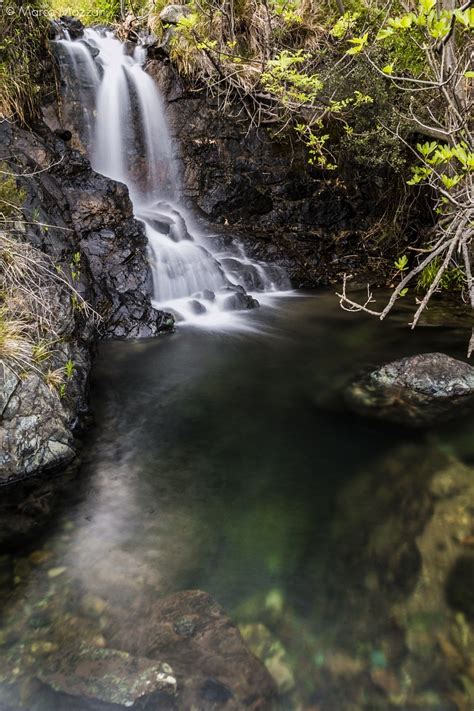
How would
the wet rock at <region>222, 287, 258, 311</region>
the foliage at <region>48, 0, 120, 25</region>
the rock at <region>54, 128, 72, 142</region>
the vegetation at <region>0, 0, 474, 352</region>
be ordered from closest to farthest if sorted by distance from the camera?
the vegetation at <region>0, 0, 474, 352</region>, the wet rock at <region>222, 287, 258, 311</region>, the rock at <region>54, 128, 72, 142</region>, the foliage at <region>48, 0, 120, 25</region>

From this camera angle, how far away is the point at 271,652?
2.30 metres

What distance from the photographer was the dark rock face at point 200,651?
6.91 feet

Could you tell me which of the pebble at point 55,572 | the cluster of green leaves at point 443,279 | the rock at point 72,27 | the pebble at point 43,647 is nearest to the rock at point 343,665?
the pebble at point 43,647

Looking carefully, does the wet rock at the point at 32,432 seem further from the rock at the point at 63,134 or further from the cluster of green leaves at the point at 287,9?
the rock at the point at 63,134

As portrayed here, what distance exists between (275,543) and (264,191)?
25.0ft

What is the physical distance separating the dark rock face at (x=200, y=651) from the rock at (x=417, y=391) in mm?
2592

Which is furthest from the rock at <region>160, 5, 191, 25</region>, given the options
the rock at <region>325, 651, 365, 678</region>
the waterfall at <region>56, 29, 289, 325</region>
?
the rock at <region>325, 651, 365, 678</region>

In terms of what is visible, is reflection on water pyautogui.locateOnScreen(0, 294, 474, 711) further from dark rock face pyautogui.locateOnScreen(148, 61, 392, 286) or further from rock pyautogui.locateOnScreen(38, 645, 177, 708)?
dark rock face pyautogui.locateOnScreen(148, 61, 392, 286)

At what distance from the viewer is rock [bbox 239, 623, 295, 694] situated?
7.18 feet

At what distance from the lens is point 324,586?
269cm

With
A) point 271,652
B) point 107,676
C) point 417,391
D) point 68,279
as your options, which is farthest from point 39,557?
point 417,391

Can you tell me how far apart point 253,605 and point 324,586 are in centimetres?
44

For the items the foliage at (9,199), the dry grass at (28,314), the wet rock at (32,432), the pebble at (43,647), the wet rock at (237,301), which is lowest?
the pebble at (43,647)

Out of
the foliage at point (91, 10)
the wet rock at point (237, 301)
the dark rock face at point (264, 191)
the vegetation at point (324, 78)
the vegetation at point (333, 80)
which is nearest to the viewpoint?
the vegetation at point (324, 78)
